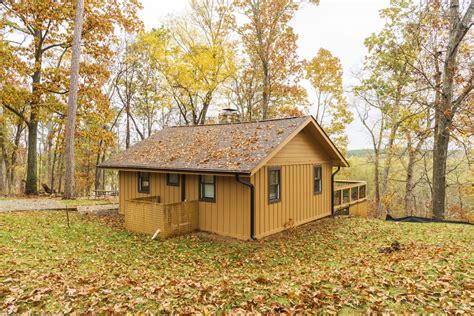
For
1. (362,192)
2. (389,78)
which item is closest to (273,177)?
(362,192)

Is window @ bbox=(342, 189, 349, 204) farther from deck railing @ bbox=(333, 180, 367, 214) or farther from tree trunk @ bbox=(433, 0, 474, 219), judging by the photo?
tree trunk @ bbox=(433, 0, 474, 219)

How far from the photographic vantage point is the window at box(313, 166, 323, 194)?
13.1 metres

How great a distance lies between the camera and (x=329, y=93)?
81.0 ft

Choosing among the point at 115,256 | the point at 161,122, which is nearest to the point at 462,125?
the point at 115,256

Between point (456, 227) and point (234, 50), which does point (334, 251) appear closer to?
point (456, 227)

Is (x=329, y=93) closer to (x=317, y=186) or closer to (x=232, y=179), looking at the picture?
(x=317, y=186)

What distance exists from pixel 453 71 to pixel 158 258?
42.0 feet

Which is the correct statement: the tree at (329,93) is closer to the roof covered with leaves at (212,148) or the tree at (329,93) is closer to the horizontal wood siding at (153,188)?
the roof covered with leaves at (212,148)

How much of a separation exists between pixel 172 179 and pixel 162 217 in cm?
226

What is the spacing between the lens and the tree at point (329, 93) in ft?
78.8

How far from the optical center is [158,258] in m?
7.97

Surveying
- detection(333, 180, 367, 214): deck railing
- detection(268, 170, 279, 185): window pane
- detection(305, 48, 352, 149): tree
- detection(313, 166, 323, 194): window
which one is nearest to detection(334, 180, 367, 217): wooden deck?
detection(333, 180, 367, 214): deck railing

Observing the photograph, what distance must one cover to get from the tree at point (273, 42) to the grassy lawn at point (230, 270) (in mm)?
13487

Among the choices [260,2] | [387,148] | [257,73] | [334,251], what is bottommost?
[334,251]
